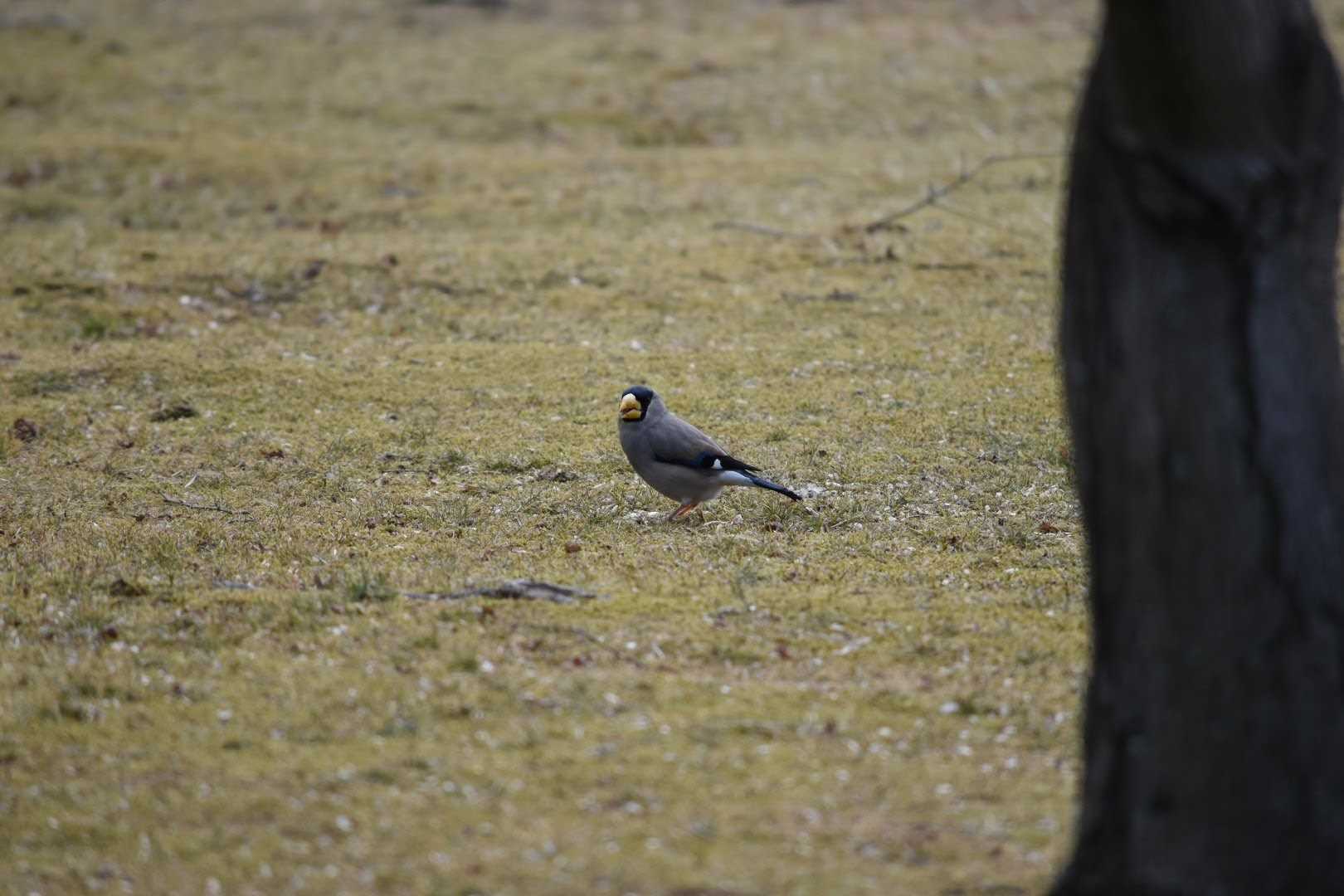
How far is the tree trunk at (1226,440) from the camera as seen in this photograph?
4.83 metres

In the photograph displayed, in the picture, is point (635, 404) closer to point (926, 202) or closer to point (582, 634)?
point (582, 634)

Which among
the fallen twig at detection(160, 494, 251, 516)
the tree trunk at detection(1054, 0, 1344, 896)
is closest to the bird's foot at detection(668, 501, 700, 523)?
the fallen twig at detection(160, 494, 251, 516)

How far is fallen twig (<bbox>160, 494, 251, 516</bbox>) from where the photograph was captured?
10516mm

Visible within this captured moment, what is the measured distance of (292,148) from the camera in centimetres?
2364

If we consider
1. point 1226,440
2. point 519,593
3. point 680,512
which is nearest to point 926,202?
point 680,512

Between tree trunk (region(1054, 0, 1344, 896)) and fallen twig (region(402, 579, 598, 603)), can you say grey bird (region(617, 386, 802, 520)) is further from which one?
tree trunk (region(1054, 0, 1344, 896))

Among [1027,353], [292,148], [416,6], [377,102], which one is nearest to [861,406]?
[1027,353]

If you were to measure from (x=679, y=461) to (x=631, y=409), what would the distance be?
654mm

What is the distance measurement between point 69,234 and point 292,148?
17.7 feet

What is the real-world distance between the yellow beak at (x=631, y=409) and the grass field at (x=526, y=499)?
27.3 inches

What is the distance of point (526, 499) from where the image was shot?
10.8m

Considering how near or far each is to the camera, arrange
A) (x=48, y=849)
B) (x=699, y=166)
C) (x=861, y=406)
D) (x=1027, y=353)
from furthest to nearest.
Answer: (x=699, y=166)
(x=1027, y=353)
(x=861, y=406)
(x=48, y=849)

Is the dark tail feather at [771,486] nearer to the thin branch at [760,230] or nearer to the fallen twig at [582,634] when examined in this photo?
the fallen twig at [582,634]

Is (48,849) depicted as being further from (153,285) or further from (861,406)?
(153,285)
